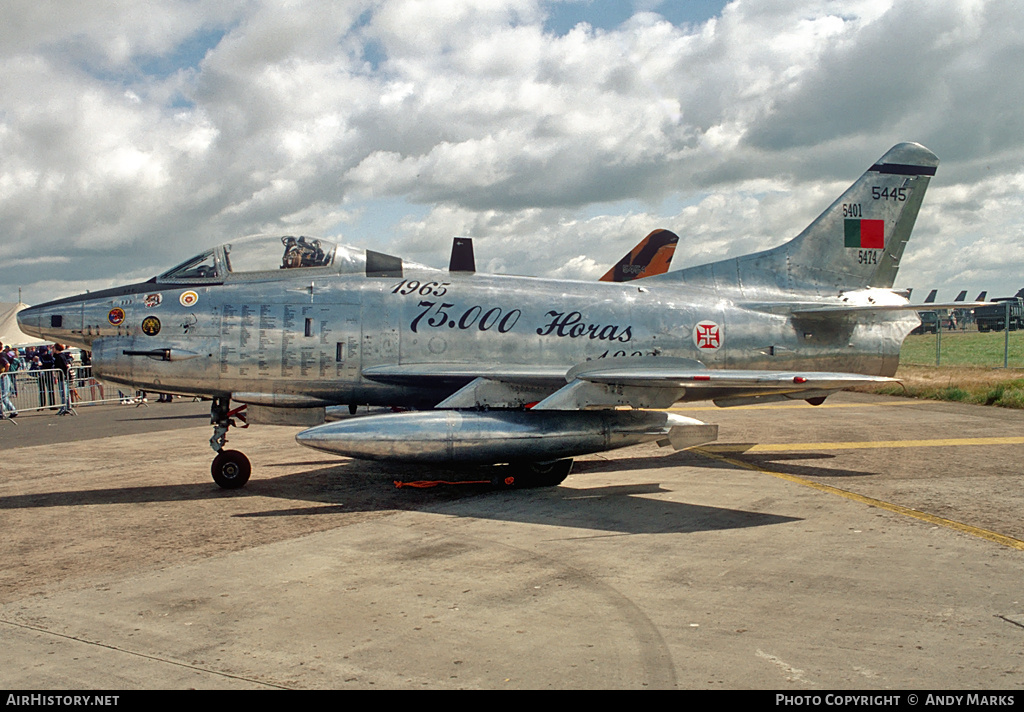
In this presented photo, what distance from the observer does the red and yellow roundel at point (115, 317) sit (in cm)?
977

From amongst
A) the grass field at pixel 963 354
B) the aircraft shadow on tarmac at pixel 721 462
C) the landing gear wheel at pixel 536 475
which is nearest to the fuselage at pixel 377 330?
the landing gear wheel at pixel 536 475

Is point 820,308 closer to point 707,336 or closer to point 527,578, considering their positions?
point 707,336

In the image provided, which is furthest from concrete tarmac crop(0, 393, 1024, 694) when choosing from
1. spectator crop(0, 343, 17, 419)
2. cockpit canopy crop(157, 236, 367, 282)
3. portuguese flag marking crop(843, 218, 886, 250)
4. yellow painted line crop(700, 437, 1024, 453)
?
spectator crop(0, 343, 17, 419)

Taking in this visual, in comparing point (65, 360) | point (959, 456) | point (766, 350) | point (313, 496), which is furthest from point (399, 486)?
point (65, 360)

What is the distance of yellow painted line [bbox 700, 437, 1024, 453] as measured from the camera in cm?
1256

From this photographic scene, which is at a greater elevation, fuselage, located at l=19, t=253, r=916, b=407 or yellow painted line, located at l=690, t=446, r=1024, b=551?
fuselage, located at l=19, t=253, r=916, b=407

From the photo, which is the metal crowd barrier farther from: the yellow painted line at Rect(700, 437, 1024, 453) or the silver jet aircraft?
the yellow painted line at Rect(700, 437, 1024, 453)

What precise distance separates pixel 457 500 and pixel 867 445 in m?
7.71

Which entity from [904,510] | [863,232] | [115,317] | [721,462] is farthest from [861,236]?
[115,317]

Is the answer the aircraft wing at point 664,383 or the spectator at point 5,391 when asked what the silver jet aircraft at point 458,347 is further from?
the spectator at point 5,391

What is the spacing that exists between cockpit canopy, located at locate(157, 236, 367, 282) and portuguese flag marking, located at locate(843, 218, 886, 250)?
794 centimetres
